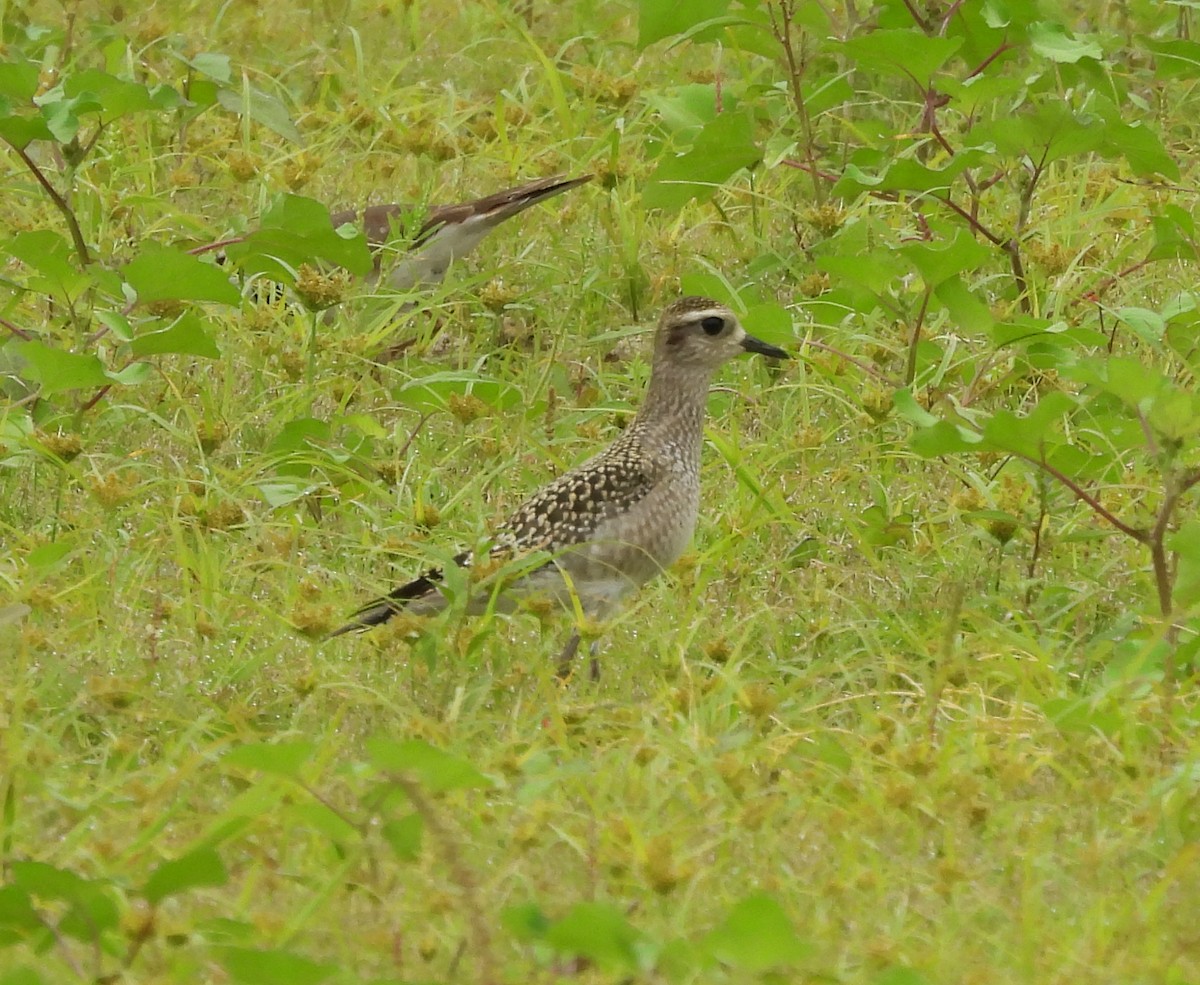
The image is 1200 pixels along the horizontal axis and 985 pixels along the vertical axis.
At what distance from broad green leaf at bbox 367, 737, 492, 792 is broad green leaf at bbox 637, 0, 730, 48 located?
14.4ft

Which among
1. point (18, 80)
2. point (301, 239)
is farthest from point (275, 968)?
point (18, 80)

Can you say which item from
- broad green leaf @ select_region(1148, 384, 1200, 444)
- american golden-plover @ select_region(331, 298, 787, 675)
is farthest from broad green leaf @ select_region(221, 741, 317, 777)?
broad green leaf @ select_region(1148, 384, 1200, 444)

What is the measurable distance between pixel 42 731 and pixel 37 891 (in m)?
1.43

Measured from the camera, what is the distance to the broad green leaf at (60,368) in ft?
22.3

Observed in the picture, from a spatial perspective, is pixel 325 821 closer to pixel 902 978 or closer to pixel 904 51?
pixel 902 978

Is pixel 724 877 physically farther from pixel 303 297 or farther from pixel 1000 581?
pixel 303 297

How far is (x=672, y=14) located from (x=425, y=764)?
4576mm

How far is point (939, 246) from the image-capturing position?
6.68 m

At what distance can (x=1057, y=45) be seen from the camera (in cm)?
811

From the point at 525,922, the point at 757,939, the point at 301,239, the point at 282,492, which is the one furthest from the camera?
the point at 301,239

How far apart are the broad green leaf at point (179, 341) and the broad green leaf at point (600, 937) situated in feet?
11.2

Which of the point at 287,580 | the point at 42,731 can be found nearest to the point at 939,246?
the point at 287,580

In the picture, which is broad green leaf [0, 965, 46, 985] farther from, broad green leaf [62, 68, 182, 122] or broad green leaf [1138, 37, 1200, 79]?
broad green leaf [1138, 37, 1200, 79]

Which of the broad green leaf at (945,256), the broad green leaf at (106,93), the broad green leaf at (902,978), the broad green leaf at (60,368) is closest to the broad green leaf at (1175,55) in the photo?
the broad green leaf at (945,256)
